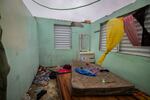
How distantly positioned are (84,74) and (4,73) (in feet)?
6.58

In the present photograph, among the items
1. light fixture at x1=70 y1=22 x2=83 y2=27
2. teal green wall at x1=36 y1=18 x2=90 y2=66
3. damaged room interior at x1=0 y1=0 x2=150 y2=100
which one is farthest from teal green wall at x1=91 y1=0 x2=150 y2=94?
teal green wall at x1=36 y1=18 x2=90 y2=66

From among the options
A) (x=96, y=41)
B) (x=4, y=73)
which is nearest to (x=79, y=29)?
(x=96, y=41)

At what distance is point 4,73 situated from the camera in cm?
73

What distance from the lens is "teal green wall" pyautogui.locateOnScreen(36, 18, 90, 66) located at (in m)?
4.18

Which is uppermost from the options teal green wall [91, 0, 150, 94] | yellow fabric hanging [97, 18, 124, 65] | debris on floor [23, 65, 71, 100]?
yellow fabric hanging [97, 18, 124, 65]

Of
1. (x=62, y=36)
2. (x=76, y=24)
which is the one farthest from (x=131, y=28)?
(x=62, y=36)

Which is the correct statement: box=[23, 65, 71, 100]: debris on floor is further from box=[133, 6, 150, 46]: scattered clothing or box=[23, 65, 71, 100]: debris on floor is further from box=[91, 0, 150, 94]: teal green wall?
box=[133, 6, 150, 46]: scattered clothing

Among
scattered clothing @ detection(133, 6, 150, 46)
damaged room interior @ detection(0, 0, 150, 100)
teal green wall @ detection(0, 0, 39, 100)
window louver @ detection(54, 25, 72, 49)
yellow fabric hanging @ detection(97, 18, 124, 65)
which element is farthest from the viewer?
window louver @ detection(54, 25, 72, 49)

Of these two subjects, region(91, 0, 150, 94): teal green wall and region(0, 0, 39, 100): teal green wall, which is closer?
region(0, 0, 39, 100): teal green wall

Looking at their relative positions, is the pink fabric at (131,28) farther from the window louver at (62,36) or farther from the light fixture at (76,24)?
the window louver at (62,36)

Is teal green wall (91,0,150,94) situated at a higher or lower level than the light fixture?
lower

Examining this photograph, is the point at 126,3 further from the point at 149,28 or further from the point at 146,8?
the point at 149,28

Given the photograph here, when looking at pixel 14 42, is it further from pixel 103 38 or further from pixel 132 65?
pixel 103 38

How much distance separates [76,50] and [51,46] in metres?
1.18
